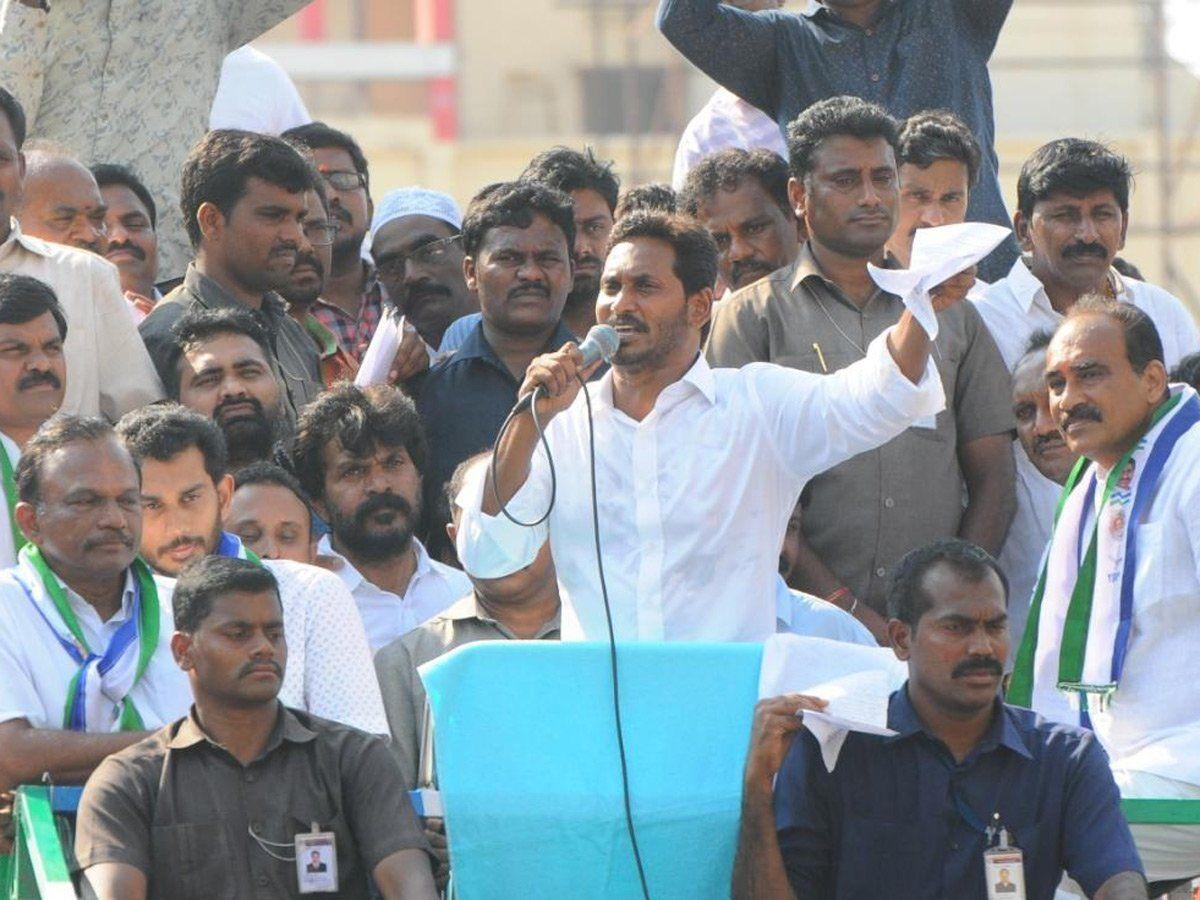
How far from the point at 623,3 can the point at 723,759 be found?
34091mm

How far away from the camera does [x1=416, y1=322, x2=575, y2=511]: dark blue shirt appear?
834 cm

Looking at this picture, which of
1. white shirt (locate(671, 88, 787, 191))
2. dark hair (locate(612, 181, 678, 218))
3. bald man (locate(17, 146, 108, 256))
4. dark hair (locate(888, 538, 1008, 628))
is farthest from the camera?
white shirt (locate(671, 88, 787, 191))

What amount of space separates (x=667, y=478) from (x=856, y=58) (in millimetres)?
2875

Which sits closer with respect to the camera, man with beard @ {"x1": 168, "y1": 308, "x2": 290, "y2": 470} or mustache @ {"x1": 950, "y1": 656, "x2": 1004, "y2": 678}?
mustache @ {"x1": 950, "y1": 656, "x2": 1004, "y2": 678}

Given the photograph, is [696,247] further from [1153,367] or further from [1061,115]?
[1061,115]

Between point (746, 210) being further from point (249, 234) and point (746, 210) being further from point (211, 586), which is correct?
point (211, 586)

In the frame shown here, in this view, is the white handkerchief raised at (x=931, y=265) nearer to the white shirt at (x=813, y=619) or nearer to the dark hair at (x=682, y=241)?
the dark hair at (x=682, y=241)

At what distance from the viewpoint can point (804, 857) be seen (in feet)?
20.8

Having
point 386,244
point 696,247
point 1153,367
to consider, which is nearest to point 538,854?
point 696,247

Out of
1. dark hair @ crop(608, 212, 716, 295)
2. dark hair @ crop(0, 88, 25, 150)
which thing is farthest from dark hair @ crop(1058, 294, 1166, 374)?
dark hair @ crop(0, 88, 25, 150)

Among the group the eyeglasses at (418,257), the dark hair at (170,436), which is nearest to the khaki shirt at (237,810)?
the dark hair at (170,436)

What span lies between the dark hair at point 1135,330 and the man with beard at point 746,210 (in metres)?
1.68

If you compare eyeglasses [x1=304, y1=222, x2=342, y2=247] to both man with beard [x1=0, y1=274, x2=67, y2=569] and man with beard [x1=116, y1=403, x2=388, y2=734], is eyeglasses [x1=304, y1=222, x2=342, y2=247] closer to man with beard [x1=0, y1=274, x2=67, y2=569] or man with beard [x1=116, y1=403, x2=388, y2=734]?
man with beard [x1=116, y1=403, x2=388, y2=734]

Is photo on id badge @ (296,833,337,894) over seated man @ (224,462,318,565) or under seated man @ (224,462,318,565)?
under
